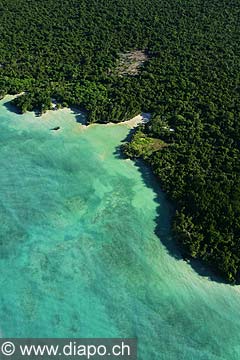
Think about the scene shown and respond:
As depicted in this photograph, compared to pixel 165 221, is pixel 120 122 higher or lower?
higher

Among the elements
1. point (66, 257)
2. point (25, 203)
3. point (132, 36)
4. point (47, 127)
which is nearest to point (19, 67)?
point (47, 127)

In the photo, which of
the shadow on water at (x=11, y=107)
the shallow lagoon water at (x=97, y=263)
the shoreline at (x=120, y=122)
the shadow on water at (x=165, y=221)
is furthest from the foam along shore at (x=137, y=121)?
the shadow on water at (x=11, y=107)

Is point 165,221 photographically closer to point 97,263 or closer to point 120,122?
point 97,263

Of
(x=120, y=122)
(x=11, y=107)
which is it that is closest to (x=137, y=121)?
(x=120, y=122)

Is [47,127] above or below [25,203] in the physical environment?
above

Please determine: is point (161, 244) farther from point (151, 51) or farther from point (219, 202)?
point (151, 51)

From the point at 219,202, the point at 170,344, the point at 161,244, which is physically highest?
the point at 219,202
